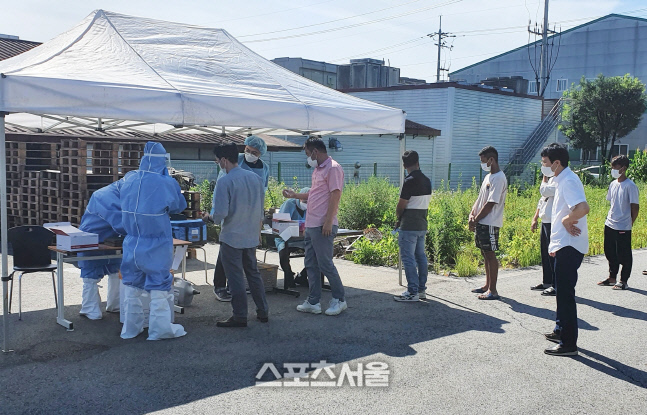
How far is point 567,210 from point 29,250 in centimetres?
593

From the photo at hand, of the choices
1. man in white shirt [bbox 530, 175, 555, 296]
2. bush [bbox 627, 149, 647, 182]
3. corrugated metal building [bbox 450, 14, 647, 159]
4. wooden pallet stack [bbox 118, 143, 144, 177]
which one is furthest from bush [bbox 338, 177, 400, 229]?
corrugated metal building [bbox 450, 14, 647, 159]

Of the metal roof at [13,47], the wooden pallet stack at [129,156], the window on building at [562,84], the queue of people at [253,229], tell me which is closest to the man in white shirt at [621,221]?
the queue of people at [253,229]

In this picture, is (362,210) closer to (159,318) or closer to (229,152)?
(229,152)

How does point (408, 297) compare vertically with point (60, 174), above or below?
below

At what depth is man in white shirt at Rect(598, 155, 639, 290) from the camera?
9172 mm

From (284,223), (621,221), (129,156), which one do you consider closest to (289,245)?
(284,223)

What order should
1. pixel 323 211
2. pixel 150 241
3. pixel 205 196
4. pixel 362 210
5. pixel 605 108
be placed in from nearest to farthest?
pixel 150 241 < pixel 323 211 < pixel 362 210 < pixel 205 196 < pixel 605 108

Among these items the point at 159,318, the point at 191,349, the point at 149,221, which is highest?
the point at 149,221

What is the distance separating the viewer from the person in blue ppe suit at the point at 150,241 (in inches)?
242

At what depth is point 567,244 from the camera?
5.79 metres

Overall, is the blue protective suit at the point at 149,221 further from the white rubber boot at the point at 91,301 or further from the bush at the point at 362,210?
the bush at the point at 362,210

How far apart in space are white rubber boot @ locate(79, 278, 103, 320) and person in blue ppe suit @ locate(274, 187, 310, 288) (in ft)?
8.48

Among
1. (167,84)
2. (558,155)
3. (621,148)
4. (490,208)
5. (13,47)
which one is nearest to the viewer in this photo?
(558,155)

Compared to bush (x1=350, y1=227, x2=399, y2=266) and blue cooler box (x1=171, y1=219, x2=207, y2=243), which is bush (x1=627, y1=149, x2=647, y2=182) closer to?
bush (x1=350, y1=227, x2=399, y2=266)
